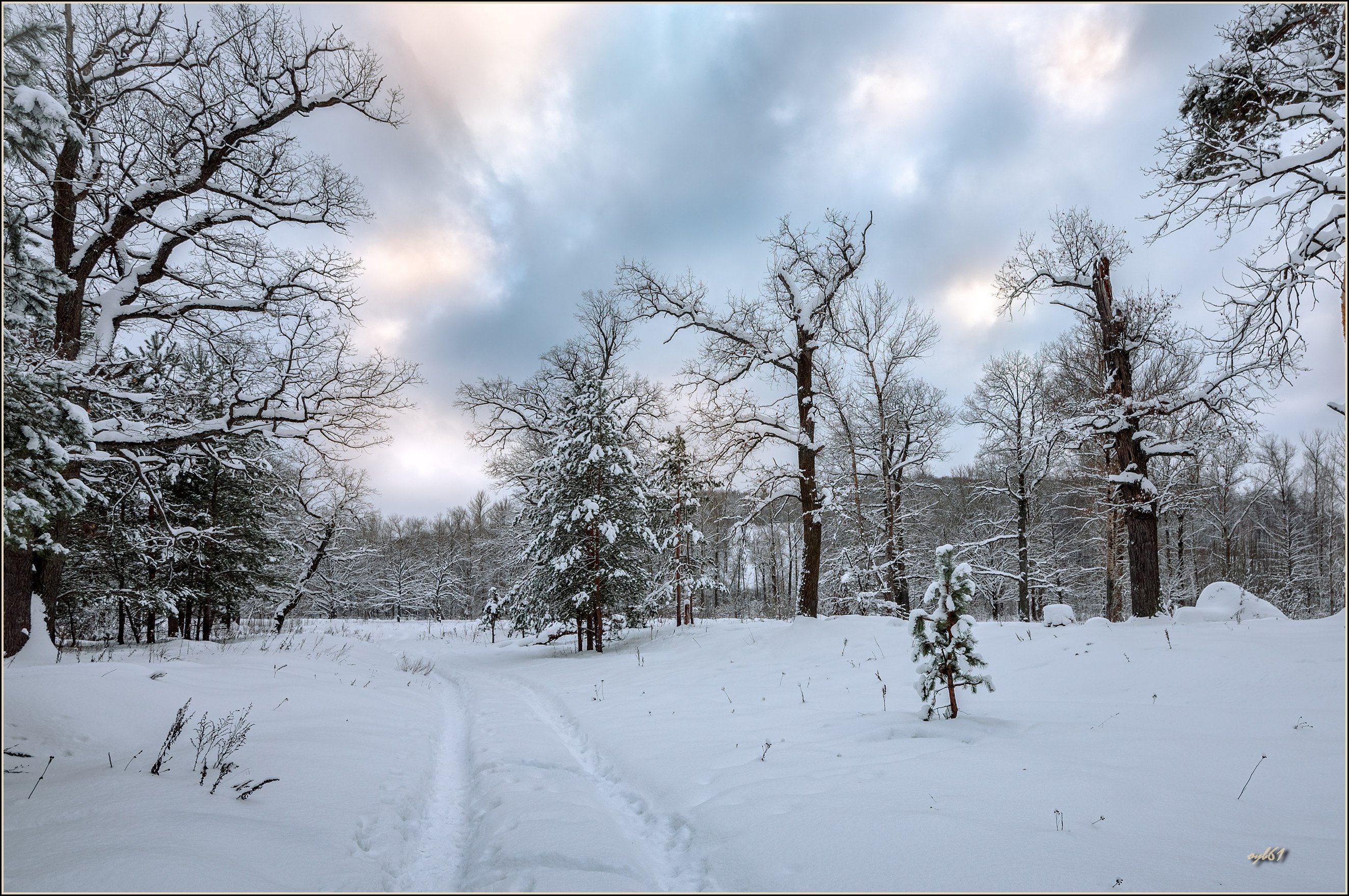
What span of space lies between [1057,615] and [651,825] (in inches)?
394

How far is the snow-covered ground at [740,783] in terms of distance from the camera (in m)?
3.48

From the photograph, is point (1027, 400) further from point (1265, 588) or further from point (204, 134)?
point (204, 134)

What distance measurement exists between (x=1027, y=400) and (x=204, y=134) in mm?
24624

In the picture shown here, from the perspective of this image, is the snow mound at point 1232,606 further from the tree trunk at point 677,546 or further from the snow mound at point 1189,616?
the tree trunk at point 677,546

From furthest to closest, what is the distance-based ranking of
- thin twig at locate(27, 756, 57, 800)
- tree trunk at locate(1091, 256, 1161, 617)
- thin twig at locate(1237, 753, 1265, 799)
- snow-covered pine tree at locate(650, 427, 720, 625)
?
snow-covered pine tree at locate(650, 427, 720, 625), tree trunk at locate(1091, 256, 1161, 617), thin twig at locate(27, 756, 57, 800), thin twig at locate(1237, 753, 1265, 799)

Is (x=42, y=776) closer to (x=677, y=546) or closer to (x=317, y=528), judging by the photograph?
(x=677, y=546)

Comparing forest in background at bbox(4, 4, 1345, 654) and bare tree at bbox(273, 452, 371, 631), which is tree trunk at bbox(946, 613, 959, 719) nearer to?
forest in background at bbox(4, 4, 1345, 654)

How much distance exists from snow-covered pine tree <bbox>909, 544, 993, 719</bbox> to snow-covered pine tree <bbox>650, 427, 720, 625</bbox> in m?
11.9

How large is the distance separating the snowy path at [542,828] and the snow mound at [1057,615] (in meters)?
9.31

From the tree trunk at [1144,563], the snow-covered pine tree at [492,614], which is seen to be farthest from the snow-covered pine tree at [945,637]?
the snow-covered pine tree at [492,614]

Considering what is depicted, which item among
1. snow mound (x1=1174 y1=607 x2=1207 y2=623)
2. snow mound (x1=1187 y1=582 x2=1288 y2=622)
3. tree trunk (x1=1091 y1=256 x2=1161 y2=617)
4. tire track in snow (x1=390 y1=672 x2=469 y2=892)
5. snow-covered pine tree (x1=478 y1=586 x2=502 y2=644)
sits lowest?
snow-covered pine tree (x1=478 y1=586 x2=502 y2=644)

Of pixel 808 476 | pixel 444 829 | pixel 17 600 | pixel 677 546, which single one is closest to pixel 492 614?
pixel 677 546

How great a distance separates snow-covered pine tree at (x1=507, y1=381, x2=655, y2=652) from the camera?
52.6 feet

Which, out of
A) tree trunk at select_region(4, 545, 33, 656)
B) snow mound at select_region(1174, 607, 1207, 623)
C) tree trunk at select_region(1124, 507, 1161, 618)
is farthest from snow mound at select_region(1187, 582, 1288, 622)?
tree trunk at select_region(4, 545, 33, 656)
